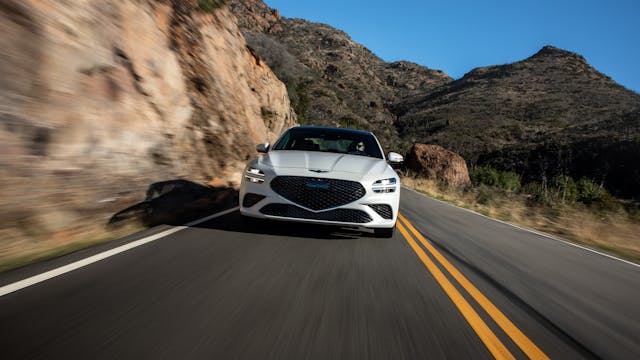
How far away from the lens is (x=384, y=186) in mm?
5480

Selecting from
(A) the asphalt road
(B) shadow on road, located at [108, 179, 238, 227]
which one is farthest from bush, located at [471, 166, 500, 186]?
(A) the asphalt road

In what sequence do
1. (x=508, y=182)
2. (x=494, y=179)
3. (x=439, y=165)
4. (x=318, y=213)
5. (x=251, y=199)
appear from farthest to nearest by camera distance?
(x=494, y=179) < (x=439, y=165) < (x=508, y=182) < (x=251, y=199) < (x=318, y=213)

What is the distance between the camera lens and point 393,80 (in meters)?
99.4

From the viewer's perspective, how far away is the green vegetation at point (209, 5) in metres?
14.6

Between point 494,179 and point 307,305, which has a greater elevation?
point 494,179

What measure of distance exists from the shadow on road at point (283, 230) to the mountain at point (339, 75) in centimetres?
3371

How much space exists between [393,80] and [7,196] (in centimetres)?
10014

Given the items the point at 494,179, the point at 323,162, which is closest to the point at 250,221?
the point at 323,162

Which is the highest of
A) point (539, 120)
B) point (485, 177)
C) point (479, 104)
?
point (479, 104)

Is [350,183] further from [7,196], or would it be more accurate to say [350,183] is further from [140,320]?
[7,196]

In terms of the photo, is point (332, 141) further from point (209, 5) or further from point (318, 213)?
point (209, 5)

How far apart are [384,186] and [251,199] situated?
1.72 m

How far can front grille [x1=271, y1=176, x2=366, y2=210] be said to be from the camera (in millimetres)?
5145

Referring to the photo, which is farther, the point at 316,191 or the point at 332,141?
the point at 332,141
